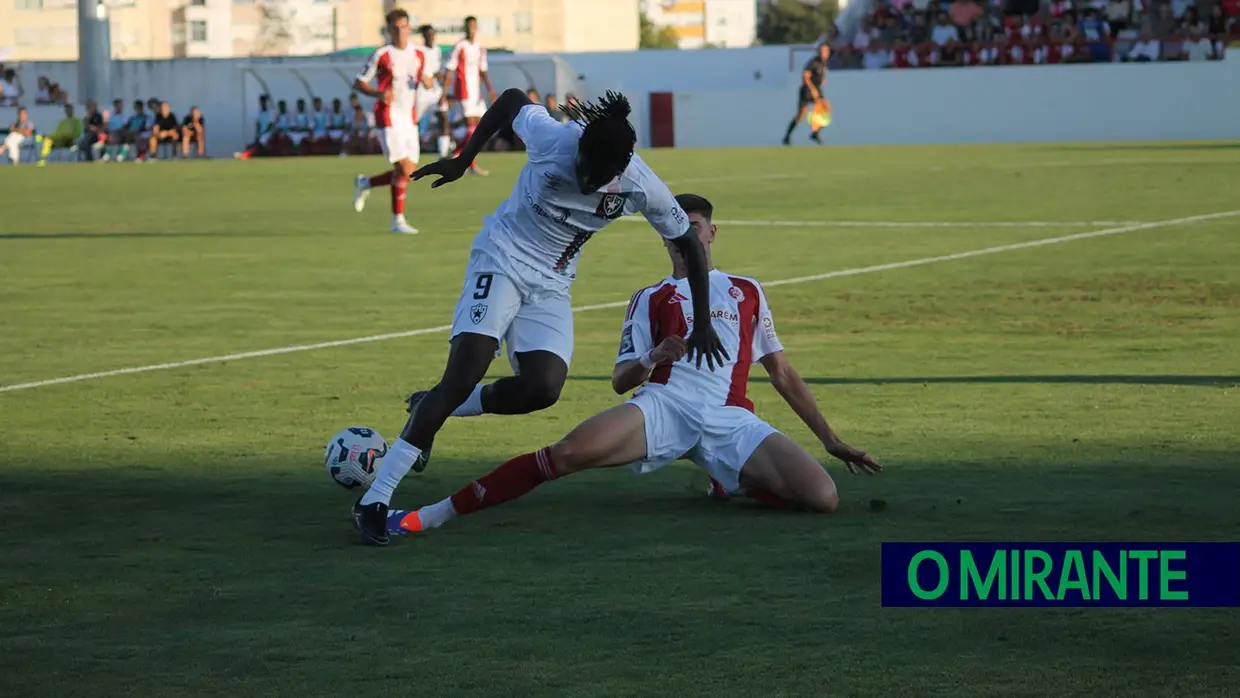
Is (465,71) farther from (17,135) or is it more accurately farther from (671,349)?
(671,349)

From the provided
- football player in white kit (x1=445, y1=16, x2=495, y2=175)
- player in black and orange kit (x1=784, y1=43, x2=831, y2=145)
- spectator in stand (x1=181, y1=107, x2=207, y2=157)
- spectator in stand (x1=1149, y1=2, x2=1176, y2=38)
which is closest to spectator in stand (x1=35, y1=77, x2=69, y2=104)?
spectator in stand (x1=181, y1=107, x2=207, y2=157)

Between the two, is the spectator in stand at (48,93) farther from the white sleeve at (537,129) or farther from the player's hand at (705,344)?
the player's hand at (705,344)

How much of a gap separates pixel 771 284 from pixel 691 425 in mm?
8066

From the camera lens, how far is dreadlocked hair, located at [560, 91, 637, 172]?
6602 mm

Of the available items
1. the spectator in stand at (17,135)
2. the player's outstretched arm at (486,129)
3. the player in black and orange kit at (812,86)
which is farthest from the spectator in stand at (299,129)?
the player's outstretched arm at (486,129)

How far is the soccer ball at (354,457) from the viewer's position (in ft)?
24.8

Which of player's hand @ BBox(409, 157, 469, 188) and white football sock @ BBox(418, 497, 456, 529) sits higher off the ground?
player's hand @ BBox(409, 157, 469, 188)

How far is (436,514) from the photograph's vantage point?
6891 mm

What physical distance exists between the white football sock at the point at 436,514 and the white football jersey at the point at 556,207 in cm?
88

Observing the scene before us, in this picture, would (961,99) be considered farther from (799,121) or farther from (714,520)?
(714,520)

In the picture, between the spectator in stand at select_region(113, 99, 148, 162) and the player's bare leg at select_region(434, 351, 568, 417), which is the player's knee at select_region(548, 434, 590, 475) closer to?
the player's bare leg at select_region(434, 351, 568, 417)

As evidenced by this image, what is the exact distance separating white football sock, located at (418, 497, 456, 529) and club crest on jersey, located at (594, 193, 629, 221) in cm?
114

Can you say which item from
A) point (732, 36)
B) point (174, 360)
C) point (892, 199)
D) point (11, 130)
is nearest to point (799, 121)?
point (11, 130)

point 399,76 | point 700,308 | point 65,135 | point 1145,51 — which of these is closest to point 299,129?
point 65,135
